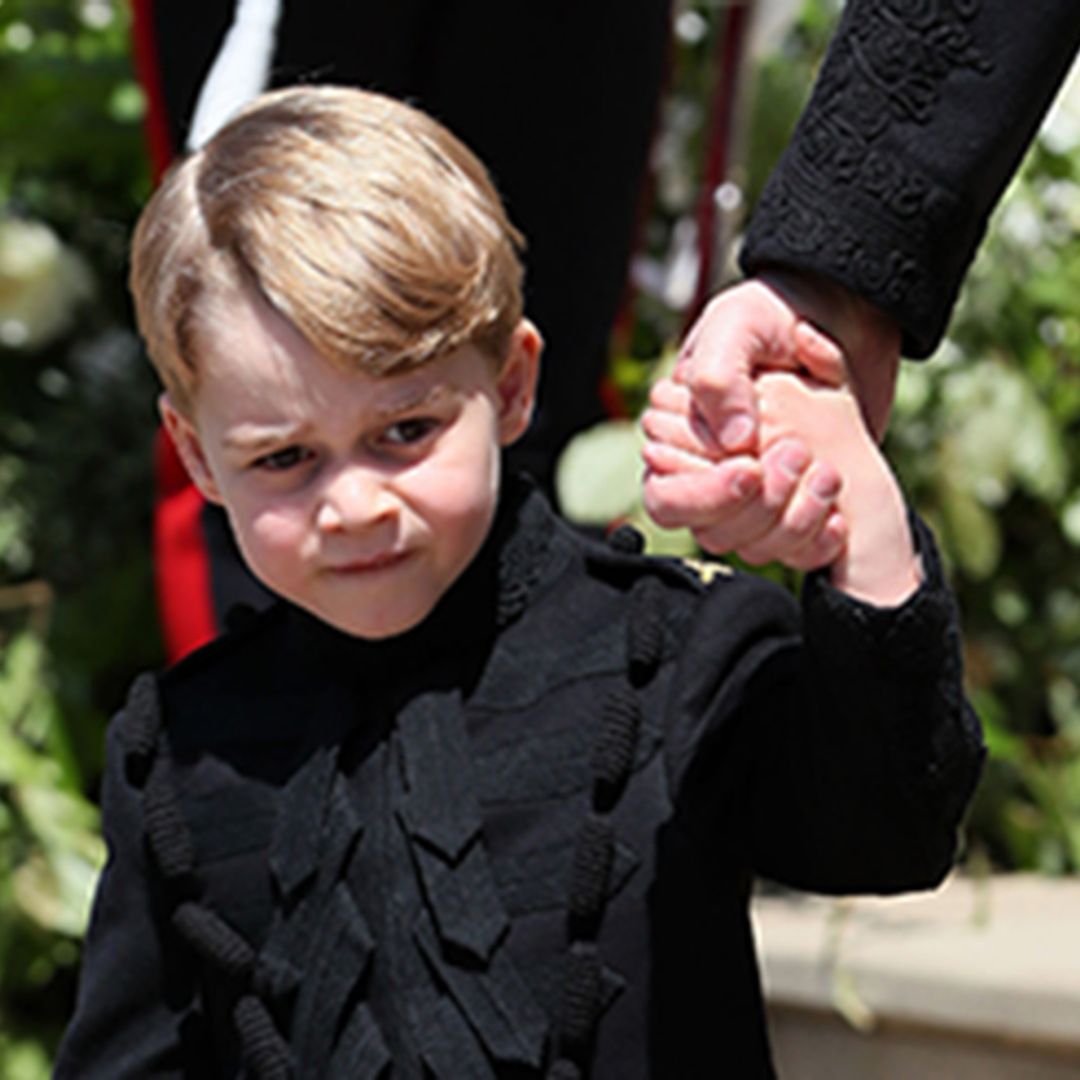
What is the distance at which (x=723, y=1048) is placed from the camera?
1166mm

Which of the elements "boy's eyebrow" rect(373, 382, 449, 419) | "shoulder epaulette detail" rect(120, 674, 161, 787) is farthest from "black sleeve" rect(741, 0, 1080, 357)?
"shoulder epaulette detail" rect(120, 674, 161, 787)

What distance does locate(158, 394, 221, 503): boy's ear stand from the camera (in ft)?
3.99

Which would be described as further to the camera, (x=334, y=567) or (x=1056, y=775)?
(x=1056, y=775)

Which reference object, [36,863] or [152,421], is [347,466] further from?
[152,421]

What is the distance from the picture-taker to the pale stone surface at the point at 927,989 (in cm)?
176

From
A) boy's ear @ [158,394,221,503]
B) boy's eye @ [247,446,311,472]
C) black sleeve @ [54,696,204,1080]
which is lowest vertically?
black sleeve @ [54,696,204,1080]

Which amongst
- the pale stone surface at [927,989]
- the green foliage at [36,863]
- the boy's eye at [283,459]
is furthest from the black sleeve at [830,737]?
the green foliage at [36,863]

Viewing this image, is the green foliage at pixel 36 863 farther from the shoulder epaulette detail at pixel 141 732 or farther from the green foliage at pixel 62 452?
the shoulder epaulette detail at pixel 141 732

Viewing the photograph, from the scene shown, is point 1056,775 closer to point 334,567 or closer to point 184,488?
point 184,488

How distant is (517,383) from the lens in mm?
1227

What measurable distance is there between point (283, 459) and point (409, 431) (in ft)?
0.25

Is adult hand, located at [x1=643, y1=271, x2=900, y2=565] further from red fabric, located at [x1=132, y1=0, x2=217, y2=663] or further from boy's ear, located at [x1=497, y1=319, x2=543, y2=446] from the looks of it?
red fabric, located at [x1=132, y1=0, x2=217, y2=663]

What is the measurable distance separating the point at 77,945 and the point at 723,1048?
4.18 ft

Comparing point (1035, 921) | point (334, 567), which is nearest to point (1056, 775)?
point (1035, 921)
